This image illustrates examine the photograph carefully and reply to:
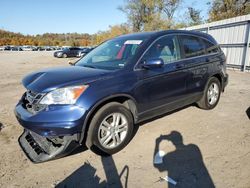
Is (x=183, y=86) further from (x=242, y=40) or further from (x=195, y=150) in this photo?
(x=242, y=40)

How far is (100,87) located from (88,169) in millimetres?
1138

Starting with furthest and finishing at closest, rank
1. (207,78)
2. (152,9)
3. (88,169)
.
Answer: (152,9)
(207,78)
(88,169)

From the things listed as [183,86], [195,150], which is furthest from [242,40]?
[195,150]

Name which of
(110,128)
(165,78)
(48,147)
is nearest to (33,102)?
(48,147)

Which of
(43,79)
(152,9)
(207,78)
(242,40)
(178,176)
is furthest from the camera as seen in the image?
(152,9)

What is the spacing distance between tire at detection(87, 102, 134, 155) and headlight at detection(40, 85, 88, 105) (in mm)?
406

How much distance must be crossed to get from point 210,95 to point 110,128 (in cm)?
296

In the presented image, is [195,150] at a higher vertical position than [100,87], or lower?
lower

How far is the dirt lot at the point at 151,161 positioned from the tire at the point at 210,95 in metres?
0.58

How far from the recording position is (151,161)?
10.3 feet

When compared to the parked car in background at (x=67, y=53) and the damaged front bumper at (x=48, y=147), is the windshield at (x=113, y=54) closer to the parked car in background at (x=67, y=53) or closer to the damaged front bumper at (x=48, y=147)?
the damaged front bumper at (x=48, y=147)

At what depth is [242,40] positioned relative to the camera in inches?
452

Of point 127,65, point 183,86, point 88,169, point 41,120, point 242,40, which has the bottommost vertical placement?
point 88,169

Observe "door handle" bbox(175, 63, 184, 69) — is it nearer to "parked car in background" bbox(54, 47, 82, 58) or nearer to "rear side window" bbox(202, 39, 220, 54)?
"rear side window" bbox(202, 39, 220, 54)
